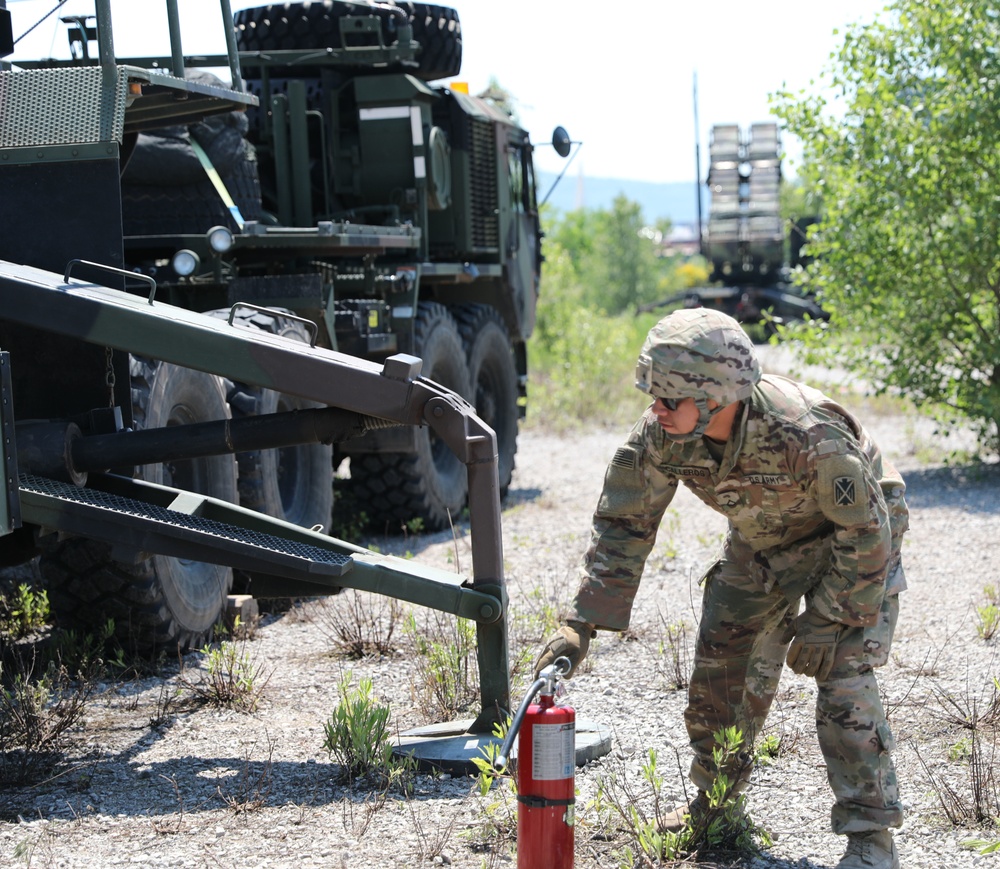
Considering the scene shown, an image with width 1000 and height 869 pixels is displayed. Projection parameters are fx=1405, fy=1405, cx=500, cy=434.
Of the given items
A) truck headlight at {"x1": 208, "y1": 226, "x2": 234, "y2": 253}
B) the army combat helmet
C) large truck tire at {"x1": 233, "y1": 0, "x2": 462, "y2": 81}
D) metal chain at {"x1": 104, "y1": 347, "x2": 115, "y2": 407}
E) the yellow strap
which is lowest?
metal chain at {"x1": 104, "y1": 347, "x2": 115, "y2": 407}

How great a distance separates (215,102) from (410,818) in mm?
3342

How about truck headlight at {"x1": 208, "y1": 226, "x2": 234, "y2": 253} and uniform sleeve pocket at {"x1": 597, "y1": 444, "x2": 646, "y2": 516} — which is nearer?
uniform sleeve pocket at {"x1": 597, "y1": 444, "x2": 646, "y2": 516}

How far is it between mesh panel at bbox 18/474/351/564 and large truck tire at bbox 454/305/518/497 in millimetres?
5230

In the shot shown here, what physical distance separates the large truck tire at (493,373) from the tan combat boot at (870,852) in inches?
256

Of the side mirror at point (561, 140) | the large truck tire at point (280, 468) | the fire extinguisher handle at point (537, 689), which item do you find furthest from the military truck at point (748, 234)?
the fire extinguisher handle at point (537, 689)

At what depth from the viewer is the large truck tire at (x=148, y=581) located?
5.56 meters

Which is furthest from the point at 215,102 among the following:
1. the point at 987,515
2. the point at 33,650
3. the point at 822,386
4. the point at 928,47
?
the point at 822,386

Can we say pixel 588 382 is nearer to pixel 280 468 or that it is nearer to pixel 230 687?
pixel 280 468

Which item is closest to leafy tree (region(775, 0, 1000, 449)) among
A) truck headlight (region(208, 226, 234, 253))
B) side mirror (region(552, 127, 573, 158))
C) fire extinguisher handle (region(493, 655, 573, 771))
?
side mirror (region(552, 127, 573, 158))

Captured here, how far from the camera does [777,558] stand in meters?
3.90

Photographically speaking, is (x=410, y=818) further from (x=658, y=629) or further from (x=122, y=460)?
(x=658, y=629)

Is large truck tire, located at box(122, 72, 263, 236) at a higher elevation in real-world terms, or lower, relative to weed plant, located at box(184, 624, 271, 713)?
higher

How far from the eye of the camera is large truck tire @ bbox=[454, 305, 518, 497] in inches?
397

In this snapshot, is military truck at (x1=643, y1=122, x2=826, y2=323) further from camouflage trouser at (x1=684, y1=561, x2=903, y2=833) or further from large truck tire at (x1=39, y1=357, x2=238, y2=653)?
camouflage trouser at (x1=684, y1=561, x2=903, y2=833)
